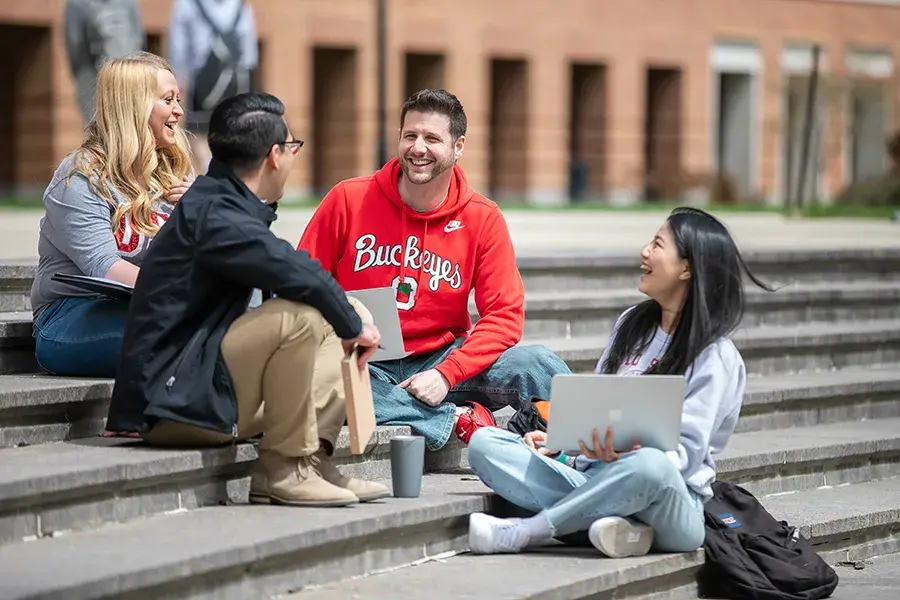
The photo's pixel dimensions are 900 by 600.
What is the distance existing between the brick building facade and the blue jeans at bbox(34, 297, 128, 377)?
802 inches

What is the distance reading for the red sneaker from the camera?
19.0 ft

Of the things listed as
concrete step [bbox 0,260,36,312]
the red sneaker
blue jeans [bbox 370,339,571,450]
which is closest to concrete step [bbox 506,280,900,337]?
blue jeans [bbox 370,339,571,450]

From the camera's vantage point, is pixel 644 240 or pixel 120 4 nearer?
pixel 644 240

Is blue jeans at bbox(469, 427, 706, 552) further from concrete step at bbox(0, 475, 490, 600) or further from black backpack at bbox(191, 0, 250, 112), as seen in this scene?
black backpack at bbox(191, 0, 250, 112)

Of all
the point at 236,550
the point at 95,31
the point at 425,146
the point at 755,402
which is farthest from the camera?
the point at 95,31

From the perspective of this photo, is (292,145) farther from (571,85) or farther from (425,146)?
(571,85)

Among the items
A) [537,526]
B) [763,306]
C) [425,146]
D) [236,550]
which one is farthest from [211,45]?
[236,550]

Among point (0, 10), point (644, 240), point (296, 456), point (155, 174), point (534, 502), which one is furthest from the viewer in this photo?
point (0, 10)

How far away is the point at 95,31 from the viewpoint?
578 inches

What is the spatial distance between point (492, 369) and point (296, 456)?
1.12m

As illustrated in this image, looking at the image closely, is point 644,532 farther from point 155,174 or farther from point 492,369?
point 155,174

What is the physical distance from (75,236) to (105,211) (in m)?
0.13

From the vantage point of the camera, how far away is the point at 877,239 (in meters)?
12.5

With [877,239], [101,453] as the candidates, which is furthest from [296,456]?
[877,239]
